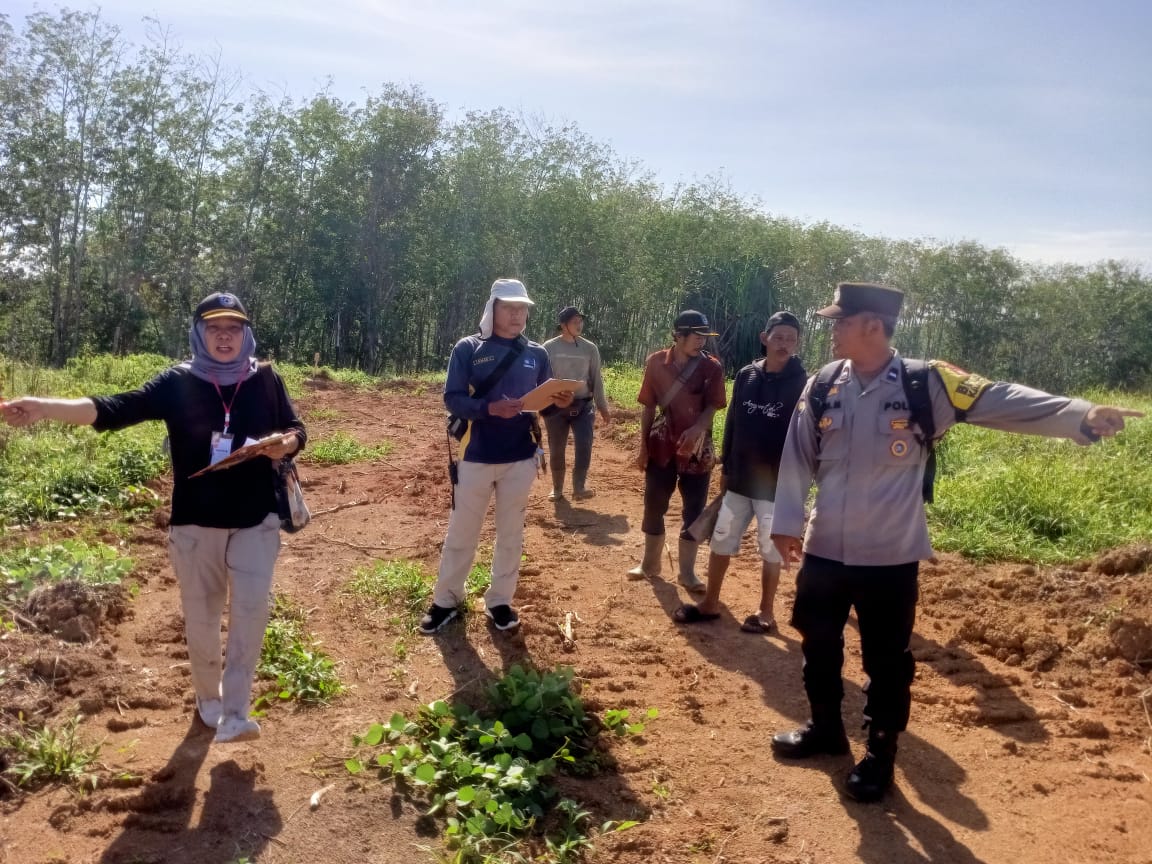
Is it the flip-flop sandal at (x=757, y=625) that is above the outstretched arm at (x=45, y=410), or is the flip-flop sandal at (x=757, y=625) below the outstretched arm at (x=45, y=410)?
below

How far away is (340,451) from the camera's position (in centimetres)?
984

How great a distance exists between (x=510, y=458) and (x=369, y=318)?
21.9 metres

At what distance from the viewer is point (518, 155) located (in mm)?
25328

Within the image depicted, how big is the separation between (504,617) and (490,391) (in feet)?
4.23

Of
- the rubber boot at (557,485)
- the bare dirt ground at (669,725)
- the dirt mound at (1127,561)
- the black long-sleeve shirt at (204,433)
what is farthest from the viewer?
the rubber boot at (557,485)

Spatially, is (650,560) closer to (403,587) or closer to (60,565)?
(403,587)

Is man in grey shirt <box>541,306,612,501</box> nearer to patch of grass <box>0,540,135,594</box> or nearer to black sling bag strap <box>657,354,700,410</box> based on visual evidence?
black sling bag strap <box>657,354,700,410</box>

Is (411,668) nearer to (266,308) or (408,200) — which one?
(408,200)

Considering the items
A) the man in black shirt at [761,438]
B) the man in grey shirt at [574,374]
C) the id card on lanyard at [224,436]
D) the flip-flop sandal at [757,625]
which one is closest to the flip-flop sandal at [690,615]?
the flip-flop sandal at [757,625]

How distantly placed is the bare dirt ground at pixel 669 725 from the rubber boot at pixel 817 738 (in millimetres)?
54

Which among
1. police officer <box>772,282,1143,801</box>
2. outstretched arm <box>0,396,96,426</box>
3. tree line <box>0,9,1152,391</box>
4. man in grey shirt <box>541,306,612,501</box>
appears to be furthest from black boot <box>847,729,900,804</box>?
tree line <box>0,9,1152,391</box>

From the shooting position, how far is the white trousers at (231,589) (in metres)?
3.46

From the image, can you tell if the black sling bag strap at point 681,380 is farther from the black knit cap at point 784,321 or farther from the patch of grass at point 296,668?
the patch of grass at point 296,668

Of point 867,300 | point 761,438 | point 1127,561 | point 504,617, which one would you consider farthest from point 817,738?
point 1127,561
